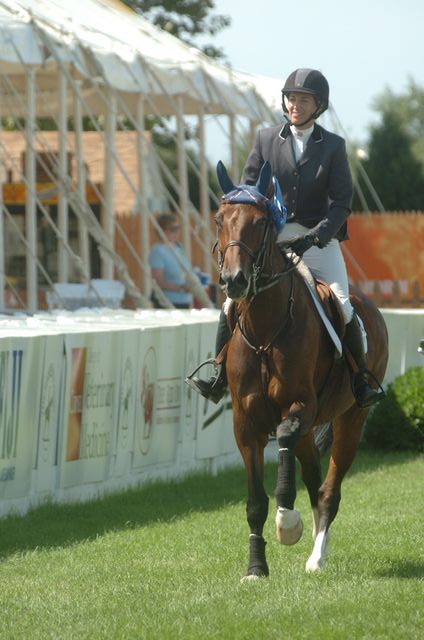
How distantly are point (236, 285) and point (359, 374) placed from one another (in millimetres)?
1779

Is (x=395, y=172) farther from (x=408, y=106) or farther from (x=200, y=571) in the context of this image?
(x=200, y=571)

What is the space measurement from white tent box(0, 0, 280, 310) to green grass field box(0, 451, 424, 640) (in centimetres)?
878

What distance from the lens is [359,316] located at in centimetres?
1005

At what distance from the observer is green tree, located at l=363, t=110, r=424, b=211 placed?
5466 centimetres

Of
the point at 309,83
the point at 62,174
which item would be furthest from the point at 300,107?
the point at 62,174

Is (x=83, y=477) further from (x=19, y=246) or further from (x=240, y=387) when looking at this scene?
(x=19, y=246)

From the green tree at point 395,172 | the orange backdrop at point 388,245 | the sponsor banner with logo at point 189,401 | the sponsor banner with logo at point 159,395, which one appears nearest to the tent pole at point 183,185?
the orange backdrop at point 388,245

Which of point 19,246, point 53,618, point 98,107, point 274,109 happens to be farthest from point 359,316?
point 19,246

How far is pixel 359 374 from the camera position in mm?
9414

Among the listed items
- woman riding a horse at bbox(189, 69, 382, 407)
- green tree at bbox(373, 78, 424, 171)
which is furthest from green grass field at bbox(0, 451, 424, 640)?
green tree at bbox(373, 78, 424, 171)

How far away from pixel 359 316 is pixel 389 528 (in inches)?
65.3

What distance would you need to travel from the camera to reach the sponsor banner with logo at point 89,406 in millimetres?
11609

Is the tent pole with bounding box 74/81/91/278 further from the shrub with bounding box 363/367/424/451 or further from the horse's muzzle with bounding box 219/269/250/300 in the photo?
the horse's muzzle with bounding box 219/269/250/300

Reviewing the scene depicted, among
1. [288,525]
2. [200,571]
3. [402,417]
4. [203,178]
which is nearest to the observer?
[288,525]
